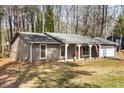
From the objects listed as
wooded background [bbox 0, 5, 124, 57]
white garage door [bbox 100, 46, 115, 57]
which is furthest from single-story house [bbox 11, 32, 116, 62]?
wooded background [bbox 0, 5, 124, 57]

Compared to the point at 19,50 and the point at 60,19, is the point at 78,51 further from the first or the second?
the point at 60,19

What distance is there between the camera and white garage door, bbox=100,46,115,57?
3118 centimetres

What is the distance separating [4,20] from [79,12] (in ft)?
52.5

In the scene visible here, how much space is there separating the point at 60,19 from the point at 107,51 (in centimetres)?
1875

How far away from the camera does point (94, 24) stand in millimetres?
50312

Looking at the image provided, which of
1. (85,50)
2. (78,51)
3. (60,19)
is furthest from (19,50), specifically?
(60,19)

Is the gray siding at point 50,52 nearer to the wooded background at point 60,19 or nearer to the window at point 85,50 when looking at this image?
the window at point 85,50

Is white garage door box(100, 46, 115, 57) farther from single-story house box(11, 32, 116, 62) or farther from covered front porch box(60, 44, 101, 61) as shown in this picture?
covered front porch box(60, 44, 101, 61)

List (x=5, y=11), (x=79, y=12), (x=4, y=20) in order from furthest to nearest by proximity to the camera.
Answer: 1. (x=79, y=12)
2. (x=4, y=20)
3. (x=5, y=11)

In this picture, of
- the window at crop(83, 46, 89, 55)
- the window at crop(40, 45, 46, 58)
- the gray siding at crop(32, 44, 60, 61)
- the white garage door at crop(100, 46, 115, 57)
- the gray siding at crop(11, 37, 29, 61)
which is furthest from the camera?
the white garage door at crop(100, 46, 115, 57)

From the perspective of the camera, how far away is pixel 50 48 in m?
26.0
